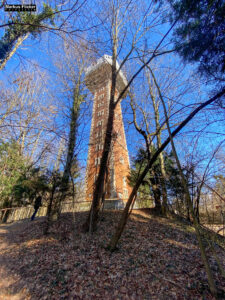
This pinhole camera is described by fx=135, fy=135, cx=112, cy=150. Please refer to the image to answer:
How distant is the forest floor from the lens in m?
2.75

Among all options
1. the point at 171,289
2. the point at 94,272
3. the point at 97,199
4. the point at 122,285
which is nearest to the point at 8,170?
the point at 97,199

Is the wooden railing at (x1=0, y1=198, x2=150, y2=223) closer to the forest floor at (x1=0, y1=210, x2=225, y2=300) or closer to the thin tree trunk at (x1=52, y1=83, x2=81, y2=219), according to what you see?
the thin tree trunk at (x1=52, y1=83, x2=81, y2=219)

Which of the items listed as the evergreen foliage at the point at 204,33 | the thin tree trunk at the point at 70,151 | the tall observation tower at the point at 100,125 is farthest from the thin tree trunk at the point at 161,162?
the thin tree trunk at the point at 70,151

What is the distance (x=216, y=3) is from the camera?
2.73 metres

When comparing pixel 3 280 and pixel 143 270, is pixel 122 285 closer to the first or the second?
pixel 143 270

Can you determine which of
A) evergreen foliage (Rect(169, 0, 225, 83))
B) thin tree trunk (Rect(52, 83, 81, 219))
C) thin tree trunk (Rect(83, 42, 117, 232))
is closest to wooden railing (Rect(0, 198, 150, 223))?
thin tree trunk (Rect(52, 83, 81, 219))

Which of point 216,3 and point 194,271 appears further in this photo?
point 194,271

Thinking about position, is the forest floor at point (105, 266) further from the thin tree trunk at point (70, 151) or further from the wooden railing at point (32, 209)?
the wooden railing at point (32, 209)

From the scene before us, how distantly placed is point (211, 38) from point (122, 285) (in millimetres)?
5675

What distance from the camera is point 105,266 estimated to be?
3.52 m

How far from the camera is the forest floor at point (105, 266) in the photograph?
Answer: 275 centimetres

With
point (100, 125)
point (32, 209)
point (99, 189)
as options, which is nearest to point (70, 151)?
point (100, 125)

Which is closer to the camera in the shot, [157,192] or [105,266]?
[105,266]

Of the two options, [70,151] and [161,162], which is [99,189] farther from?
[161,162]
